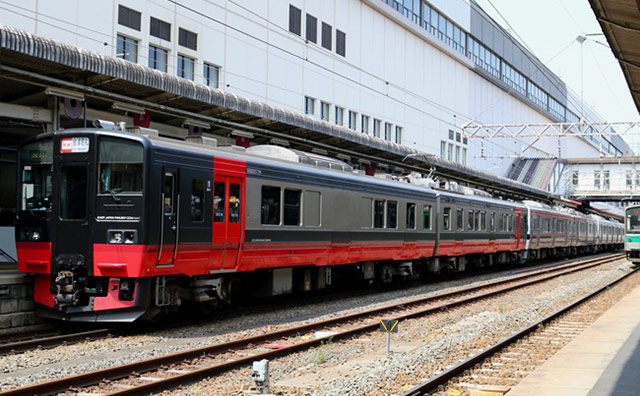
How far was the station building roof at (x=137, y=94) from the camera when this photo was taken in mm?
12656

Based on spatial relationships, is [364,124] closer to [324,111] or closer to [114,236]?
[324,111]

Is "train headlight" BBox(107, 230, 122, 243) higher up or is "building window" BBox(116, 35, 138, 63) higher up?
"building window" BBox(116, 35, 138, 63)

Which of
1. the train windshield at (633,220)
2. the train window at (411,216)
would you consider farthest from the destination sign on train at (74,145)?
the train windshield at (633,220)

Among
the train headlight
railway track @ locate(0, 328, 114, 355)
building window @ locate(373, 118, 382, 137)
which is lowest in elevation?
railway track @ locate(0, 328, 114, 355)

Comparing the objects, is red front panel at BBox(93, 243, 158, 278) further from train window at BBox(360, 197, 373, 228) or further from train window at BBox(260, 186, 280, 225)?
train window at BBox(360, 197, 373, 228)

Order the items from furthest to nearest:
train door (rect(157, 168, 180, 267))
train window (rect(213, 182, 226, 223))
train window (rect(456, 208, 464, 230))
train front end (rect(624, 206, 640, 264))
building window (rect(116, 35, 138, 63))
A: train front end (rect(624, 206, 640, 264))
train window (rect(456, 208, 464, 230))
building window (rect(116, 35, 138, 63))
train window (rect(213, 182, 226, 223))
train door (rect(157, 168, 180, 267))

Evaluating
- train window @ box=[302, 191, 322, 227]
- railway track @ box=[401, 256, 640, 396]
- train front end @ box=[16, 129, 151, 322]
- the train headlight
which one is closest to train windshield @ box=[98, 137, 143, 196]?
train front end @ box=[16, 129, 151, 322]

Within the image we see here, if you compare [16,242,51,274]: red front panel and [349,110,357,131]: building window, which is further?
[349,110,357,131]: building window

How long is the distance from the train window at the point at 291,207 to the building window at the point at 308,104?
17.4 m

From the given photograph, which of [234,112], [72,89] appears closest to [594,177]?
[234,112]

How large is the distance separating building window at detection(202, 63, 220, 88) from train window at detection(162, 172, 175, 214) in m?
15.0

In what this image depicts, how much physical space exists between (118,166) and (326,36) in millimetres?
23095

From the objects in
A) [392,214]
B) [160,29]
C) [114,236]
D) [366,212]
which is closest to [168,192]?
[114,236]

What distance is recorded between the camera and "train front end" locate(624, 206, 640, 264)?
31438mm
